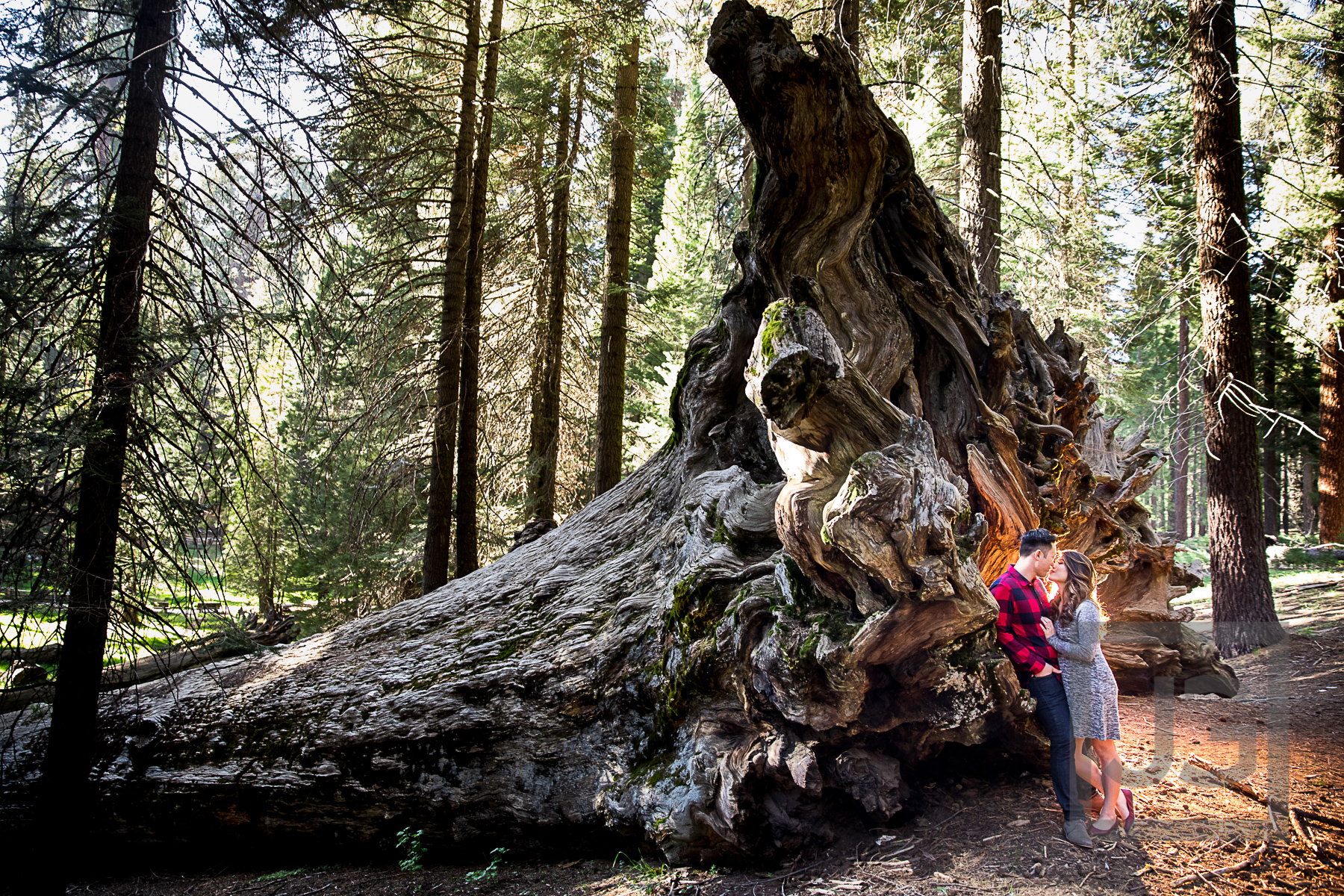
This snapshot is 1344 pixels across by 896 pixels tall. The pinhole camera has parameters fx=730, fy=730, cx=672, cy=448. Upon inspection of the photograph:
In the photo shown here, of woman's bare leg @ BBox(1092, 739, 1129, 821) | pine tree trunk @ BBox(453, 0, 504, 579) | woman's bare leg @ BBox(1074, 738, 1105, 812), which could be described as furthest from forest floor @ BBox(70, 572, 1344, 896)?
pine tree trunk @ BBox(453, 0, 504, 579)

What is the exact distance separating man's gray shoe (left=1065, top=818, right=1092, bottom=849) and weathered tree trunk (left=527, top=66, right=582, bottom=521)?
351 inches

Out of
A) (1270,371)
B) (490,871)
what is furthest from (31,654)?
(1270,371)

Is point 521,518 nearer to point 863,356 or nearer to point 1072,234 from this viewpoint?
point 863,356

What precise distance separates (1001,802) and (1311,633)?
24.8 ft

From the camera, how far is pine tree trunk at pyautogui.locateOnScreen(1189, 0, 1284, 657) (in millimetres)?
8648

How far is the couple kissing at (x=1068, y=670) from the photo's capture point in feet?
13.0

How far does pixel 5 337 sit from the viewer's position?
439cm

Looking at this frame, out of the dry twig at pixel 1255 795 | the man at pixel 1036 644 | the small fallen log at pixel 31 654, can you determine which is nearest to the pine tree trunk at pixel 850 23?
the man at pixel 1036 644

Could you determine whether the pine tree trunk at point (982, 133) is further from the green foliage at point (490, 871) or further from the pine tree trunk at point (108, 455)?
the pine tree trunk at point (108, 455)

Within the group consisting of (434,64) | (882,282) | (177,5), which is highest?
(434,64)

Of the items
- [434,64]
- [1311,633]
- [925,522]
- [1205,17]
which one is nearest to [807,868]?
[925,522]

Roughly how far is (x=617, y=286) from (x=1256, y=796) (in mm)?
8675

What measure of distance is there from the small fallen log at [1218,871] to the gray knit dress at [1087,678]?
664 millimetres

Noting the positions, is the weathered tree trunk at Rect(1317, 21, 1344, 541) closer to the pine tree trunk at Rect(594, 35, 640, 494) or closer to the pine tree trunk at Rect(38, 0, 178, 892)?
the pine tree trunk at Rect(594, 35, 640, 494)
